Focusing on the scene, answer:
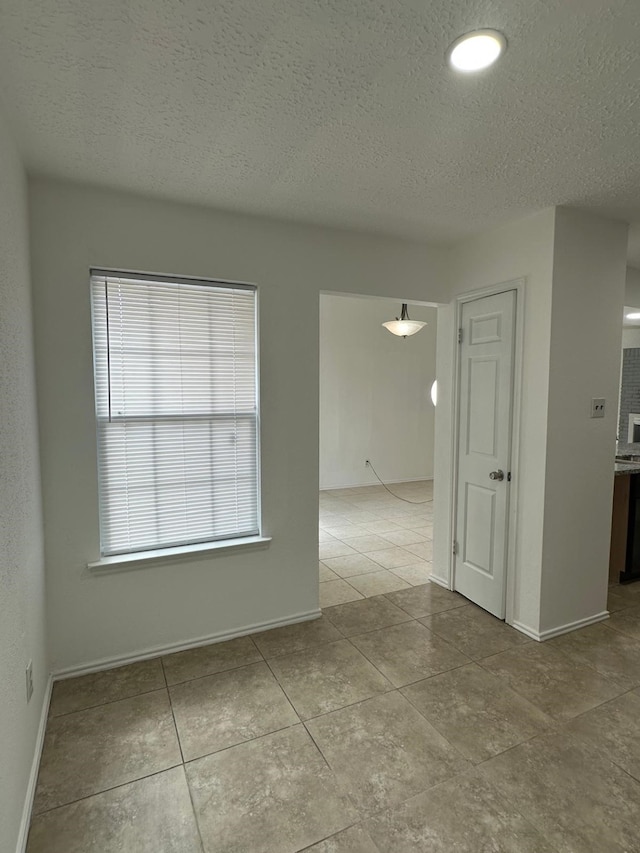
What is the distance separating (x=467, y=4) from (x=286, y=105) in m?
0.67

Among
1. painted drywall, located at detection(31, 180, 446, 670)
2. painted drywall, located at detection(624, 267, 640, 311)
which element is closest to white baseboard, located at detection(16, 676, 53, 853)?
painted drywall, located at detection(31, 180, 446, 670)

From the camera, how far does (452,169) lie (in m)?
2.11

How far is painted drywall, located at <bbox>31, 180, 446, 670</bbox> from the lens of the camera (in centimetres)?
229

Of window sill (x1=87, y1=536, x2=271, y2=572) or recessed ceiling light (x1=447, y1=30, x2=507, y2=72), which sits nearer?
recessed ceiling light (x1=447, y1=30, x2=507, y2=72)

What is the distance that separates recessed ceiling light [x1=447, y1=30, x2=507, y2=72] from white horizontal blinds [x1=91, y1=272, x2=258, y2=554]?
5.30 feet

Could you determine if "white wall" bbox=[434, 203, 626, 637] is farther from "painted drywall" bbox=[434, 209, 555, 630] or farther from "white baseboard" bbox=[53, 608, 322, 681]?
"white baseboard" bbox=[53, 608, 322, 681]

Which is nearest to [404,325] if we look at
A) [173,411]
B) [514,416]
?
[514,416]

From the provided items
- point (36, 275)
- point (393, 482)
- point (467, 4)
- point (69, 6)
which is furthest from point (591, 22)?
point (393, 482)

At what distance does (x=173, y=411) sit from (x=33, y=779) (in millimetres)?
1686

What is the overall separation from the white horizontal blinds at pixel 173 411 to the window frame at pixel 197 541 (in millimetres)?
15

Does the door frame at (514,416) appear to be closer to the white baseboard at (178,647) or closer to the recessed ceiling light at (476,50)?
the white baseboard at (178,647)

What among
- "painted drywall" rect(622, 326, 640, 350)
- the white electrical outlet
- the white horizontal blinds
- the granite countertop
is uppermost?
"painted drywall" rect(622, 326, 640, 350)

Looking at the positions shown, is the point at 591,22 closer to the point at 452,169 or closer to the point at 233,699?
the point at 452,169

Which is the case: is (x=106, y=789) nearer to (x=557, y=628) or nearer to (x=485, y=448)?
(x=557, y=628)
